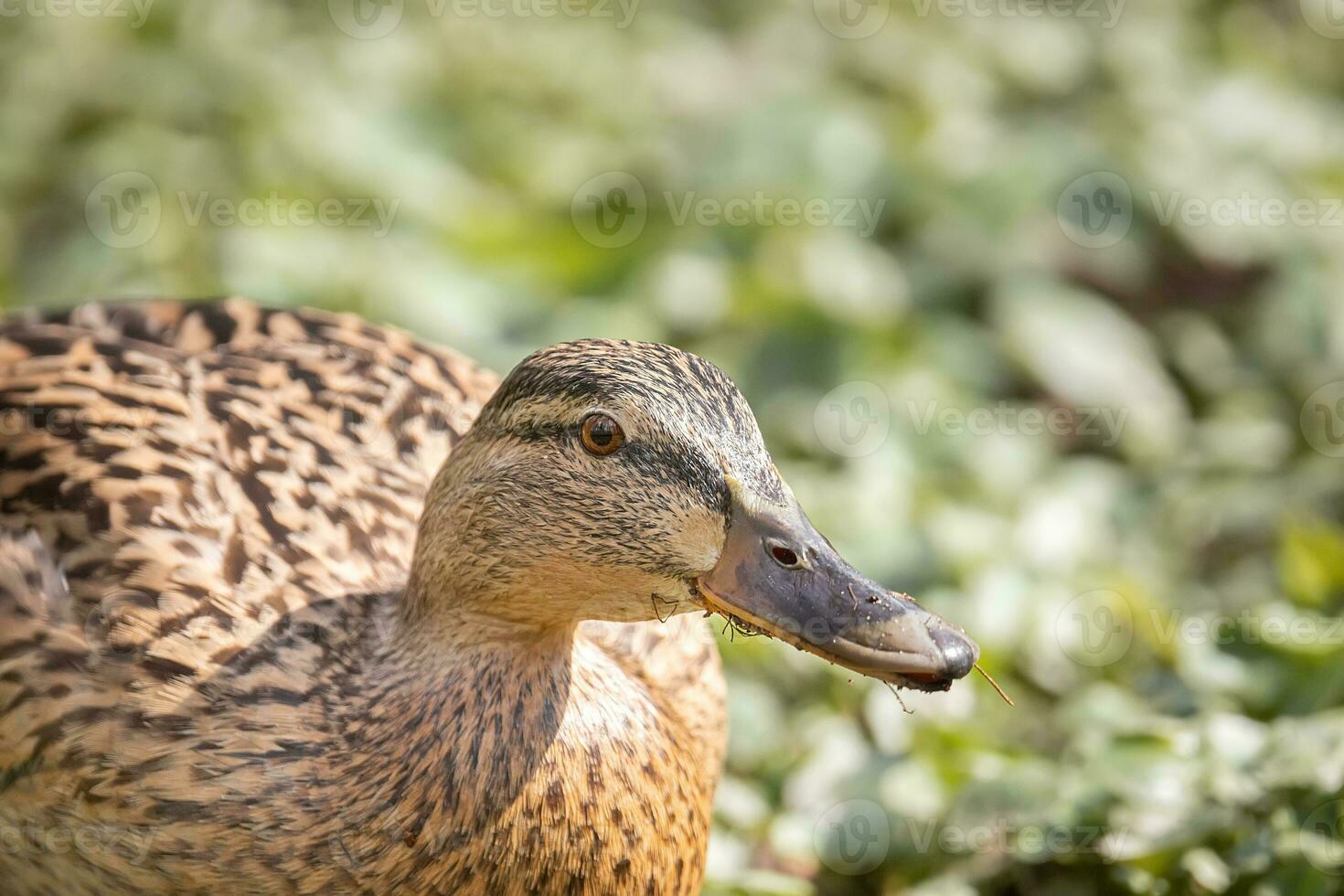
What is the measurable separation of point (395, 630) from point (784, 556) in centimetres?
91

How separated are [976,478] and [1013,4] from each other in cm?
319

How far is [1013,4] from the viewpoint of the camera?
738 cm

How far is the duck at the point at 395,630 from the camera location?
2.72 m

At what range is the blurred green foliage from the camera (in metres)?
3.87

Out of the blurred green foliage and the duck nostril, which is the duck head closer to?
the duck nostril

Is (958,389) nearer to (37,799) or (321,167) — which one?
(321,167)

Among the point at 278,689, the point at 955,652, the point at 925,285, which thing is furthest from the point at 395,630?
the point at 925,285

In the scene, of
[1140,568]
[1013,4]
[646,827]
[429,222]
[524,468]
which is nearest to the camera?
[524,468]

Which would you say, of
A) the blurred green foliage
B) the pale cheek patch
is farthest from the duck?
the blurred green foliage

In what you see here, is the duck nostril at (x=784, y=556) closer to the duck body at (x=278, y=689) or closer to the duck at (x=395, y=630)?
the duck at (x=395, y=630)

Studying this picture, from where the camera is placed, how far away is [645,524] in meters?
2.74

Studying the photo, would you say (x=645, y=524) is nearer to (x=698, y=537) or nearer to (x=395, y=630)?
(x=698, y=537)

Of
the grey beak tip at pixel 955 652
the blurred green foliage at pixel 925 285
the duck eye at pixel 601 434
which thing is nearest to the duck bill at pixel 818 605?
the grey beak tip at pixel 955 652

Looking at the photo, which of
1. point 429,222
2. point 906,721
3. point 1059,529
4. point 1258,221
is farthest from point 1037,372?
point 429,222
